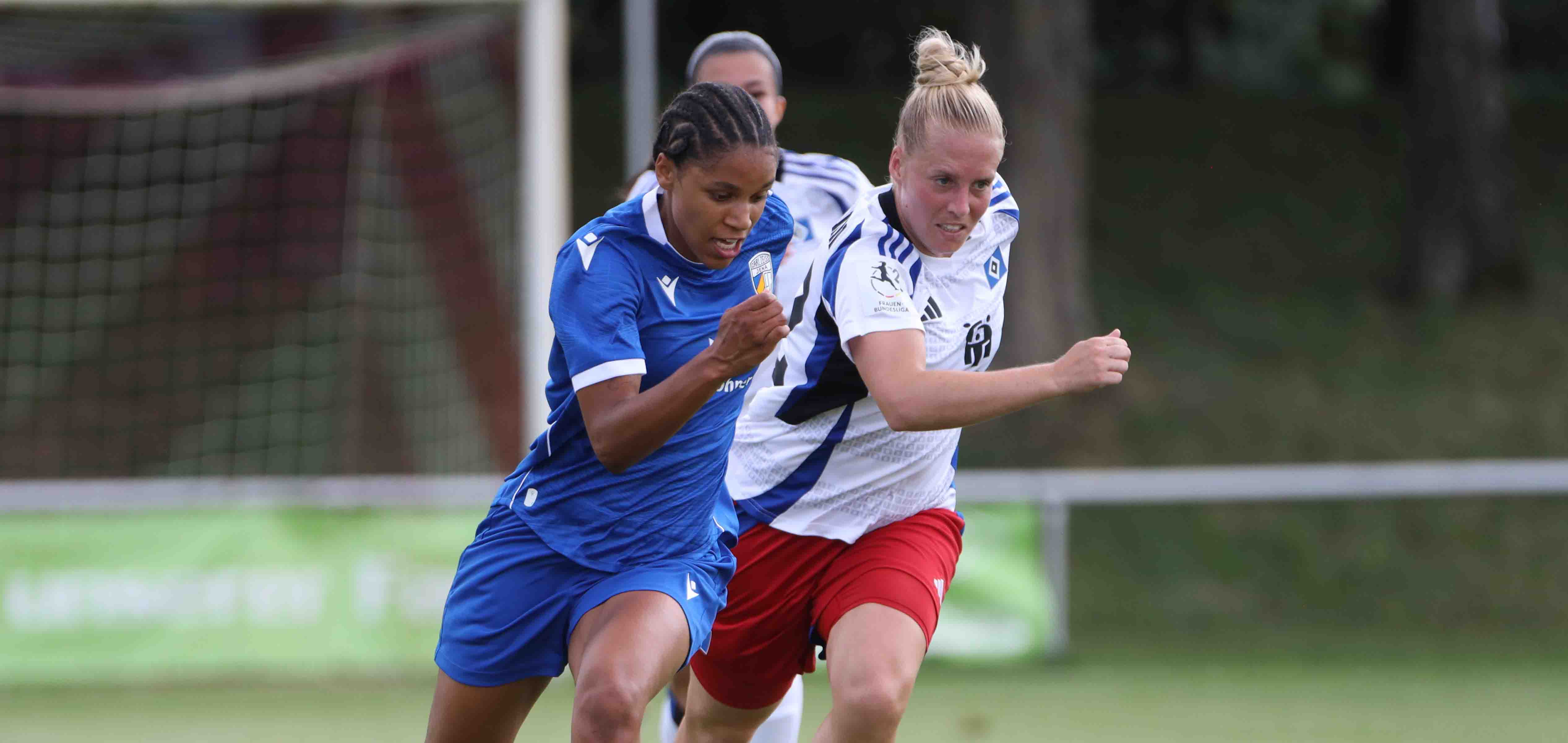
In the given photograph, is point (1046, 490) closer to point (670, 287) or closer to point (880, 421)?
point (880, 421)

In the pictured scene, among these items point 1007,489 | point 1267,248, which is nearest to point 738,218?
point 1007,489

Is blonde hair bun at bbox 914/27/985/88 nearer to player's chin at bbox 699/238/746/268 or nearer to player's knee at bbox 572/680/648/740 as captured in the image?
player's chin at bbox 699/238/746/268

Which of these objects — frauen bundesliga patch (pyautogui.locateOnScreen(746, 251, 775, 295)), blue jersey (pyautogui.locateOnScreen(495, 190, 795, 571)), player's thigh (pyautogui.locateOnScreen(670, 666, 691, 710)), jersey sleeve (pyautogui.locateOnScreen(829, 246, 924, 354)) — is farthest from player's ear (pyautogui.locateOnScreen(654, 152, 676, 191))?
player's thigh (pyautogui.locateOnScreen(670, 666, 691, 710))

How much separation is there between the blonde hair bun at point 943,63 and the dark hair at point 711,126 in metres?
0.46

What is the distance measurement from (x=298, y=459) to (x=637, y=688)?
379 inches

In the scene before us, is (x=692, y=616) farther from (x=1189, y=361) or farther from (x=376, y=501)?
(x=1189, y=361)

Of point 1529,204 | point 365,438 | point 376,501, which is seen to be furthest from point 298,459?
point 1529,204

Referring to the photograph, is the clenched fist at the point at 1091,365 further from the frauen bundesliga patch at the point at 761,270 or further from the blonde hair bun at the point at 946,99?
the frauen bundesliga patch at the point at 761,270

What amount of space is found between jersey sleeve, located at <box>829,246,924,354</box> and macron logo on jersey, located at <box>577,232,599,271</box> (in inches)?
23.2

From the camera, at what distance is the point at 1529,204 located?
650 inches

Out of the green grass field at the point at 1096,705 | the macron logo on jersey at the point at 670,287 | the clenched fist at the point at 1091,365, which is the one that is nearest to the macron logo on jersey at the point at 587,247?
the macron logo on jersey at the point at 670,287

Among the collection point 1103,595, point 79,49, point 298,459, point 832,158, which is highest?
point 79,49

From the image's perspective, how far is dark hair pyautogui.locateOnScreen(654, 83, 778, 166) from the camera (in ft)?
10.3

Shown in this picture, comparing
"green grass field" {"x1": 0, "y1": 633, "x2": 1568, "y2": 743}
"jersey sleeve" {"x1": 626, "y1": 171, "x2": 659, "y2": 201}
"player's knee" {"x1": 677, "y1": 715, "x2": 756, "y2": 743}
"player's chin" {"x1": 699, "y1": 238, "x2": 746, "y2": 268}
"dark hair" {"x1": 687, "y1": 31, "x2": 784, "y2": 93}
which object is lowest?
"green grass field" {"x1": 0, "y1": 633, "x2": 1568, "y2": 743}
